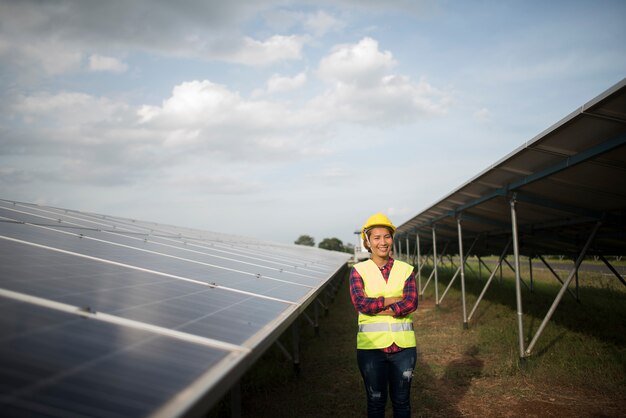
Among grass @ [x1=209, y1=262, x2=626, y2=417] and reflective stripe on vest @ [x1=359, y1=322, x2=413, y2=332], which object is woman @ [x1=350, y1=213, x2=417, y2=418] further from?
grass @ [x1=209, y1=262, x2=626, y2=417]

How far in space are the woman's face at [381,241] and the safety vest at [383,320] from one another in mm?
138

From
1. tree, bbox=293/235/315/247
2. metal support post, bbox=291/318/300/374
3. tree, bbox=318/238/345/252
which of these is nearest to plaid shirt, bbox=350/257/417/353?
metal support post, bbox=291/318/300/374

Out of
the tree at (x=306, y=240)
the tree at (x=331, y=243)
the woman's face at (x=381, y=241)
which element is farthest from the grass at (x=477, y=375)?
the tree at (x=306, y=240)

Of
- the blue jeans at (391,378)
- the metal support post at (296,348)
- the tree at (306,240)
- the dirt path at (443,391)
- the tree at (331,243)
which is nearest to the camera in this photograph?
the blue jeans at (391,378)

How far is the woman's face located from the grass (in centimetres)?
314

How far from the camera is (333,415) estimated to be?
5.94 meters

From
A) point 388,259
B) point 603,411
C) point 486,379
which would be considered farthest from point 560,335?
point 388,259

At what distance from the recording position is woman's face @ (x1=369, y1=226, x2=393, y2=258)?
162 inches

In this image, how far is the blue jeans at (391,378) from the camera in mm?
3830

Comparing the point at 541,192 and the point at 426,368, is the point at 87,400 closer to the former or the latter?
the point at 426,368

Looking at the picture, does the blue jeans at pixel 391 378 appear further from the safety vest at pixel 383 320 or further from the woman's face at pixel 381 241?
the woman's face at pixel 381 241

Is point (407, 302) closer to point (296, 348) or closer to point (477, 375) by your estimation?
point (296, 348)

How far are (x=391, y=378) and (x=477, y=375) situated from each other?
452 cm

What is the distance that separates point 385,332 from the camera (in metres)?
3.87
